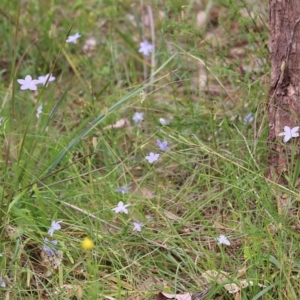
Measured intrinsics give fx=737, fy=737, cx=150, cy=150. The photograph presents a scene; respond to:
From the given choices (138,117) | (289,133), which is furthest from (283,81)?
(138,117)

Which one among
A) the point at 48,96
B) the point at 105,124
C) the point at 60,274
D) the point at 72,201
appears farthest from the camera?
the point at 48,96

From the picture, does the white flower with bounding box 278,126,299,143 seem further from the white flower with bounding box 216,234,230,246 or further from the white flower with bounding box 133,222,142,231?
the white flower with bounding box 133,222,142,231

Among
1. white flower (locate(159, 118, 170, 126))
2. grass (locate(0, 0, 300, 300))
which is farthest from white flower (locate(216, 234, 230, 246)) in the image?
white flower (locate(159, 118, 170, 126))

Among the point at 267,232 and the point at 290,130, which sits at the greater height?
the point at 290,130

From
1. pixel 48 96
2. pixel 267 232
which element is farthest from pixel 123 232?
pixel 48 96

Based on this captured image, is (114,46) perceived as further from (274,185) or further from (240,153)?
(274,185)

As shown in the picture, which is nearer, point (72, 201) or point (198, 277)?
point (198, 277)

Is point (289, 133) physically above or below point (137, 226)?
above

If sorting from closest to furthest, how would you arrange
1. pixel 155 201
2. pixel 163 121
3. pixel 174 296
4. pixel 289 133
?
pixel 174 296
pixel 289 133
pixel 155 201
pixel 163 121

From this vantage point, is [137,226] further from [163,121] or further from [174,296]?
[163,121]
